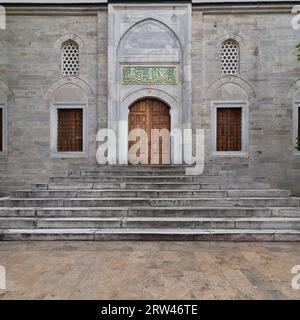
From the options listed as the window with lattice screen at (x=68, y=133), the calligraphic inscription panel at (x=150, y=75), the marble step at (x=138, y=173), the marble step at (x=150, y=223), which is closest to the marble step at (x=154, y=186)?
the marble step at (x=138, y=173)

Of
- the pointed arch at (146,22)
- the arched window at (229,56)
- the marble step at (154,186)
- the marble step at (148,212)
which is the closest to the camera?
the marble step at (148,212)

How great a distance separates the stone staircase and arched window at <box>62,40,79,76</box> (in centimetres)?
521

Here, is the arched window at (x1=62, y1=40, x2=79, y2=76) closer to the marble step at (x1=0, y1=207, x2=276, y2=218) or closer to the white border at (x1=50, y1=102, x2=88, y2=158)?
the white border at (x1=50, y1=102, x2=88, y2=158)

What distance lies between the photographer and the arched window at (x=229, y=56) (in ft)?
32.3

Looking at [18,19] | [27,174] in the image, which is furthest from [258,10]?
[27,174]

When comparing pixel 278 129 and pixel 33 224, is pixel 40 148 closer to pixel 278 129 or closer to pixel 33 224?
pixel 33 224

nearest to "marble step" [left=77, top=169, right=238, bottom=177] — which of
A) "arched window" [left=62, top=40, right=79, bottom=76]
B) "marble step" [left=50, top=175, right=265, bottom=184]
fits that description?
"marble step" [left=50, top=175, right=265, bottom=184]

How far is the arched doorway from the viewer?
31.6ft

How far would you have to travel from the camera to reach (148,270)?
3.26m

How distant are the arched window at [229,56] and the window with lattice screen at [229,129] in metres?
1.47

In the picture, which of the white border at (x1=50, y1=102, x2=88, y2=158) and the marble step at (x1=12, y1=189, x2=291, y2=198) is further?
the white border at (x1=50, y1=102, x2=88, y2=158)

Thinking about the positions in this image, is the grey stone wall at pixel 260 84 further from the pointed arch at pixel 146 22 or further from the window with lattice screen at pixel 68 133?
the window with lattice screen at pixel 68 133

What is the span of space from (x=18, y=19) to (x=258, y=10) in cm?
838

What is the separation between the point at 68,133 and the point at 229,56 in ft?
20.7
